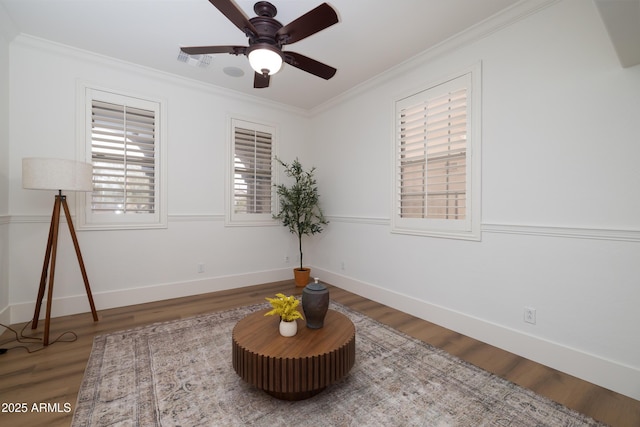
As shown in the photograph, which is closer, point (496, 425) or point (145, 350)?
point (496, 425)

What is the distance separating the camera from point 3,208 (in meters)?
2.79

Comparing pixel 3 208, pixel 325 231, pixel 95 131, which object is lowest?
pixel 325 231

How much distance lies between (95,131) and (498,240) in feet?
14.8

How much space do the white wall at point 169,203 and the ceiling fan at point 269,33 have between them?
184 centimetres

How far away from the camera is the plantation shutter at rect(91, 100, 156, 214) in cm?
333

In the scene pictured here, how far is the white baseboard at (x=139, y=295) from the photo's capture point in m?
2.98

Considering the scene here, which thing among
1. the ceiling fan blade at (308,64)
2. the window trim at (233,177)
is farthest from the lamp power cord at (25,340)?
the ceiling fan blade at (308,64)

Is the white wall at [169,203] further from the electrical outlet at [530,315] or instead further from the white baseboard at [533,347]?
the electrical outlet at [530,315]

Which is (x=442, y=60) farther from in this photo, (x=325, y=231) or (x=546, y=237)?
(x=325, y=231)

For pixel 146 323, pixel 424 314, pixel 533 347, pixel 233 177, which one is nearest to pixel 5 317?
pixel 146 323

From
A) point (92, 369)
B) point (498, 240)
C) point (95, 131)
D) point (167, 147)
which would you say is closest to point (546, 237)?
point (498, 240)

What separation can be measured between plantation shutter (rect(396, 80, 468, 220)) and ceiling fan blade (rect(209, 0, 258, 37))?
2.00m

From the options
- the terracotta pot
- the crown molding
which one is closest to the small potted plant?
the terracotta pot

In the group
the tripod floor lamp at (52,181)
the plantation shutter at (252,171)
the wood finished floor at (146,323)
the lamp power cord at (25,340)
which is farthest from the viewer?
the plantation shutter at (252,171)
